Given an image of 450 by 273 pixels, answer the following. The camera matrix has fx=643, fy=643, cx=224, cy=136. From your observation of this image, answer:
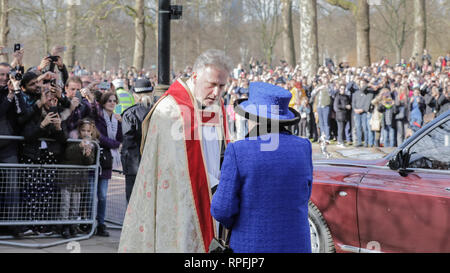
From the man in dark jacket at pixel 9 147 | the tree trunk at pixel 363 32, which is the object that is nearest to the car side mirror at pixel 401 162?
the man in dark jacket at pixel 9 147

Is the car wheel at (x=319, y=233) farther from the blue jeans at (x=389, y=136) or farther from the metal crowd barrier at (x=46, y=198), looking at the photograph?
the blue jeans at (x=389, y=136)

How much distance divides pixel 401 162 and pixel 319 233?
1.06 metres

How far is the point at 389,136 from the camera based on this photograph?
A: 17047mm

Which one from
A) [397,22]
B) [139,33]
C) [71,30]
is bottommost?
[139,33]

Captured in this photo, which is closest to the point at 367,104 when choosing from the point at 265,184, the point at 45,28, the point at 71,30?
the point at 265,184

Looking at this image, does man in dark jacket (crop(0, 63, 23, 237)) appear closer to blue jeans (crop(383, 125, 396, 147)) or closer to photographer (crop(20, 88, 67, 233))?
photographer (crop(20, 88, 67, 233))

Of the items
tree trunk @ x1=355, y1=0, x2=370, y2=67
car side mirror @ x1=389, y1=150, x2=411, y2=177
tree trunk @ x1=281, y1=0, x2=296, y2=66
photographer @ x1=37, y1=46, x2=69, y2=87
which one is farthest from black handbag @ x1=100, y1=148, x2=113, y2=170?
tree trunk @ x1=281, y1=0, x2=296, y2=66

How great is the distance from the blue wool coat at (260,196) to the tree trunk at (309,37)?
22886 mm

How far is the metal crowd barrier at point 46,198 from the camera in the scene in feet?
22.4

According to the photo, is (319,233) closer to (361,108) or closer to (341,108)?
(361,108)

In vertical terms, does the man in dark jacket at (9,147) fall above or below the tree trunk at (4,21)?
below
